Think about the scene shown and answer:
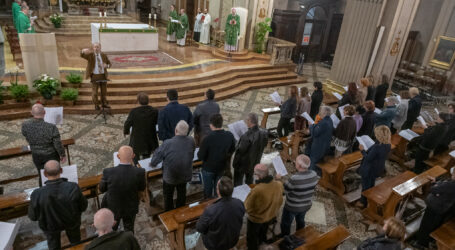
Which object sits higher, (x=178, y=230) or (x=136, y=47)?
(x=136, y=47)

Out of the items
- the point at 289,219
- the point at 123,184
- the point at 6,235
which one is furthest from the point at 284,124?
the point at 6,235

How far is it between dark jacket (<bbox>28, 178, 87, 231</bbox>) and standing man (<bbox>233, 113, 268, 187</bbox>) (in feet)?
7.06

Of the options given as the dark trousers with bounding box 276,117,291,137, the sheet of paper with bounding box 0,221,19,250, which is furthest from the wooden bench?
the sheet of paper with bounding box 0,221,19,250

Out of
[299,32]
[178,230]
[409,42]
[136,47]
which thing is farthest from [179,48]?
[178,230]

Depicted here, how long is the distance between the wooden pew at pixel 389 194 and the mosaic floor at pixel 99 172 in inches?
8.8

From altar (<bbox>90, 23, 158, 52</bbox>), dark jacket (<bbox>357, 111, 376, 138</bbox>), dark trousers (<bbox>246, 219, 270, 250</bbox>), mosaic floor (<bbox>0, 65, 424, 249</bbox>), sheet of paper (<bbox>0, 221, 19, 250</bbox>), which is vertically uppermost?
altar (<bbox>90, 23, 158, 52</bbox>)

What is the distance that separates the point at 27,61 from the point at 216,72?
5.49 m

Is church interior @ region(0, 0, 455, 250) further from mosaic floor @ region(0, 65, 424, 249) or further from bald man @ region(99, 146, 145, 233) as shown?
bald man @ region(99, 146, 145, 233)

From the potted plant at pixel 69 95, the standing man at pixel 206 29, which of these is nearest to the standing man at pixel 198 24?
the standing man at pixel 206 29

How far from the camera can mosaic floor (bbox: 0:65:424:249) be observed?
4.45 m

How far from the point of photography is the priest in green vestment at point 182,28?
13680 mm

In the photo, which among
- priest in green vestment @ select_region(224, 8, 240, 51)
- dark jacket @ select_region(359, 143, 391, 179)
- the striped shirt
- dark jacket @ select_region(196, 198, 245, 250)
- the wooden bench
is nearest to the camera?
dark jacket @ select_region(196, 198, 245, 250)

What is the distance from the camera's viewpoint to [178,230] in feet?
13.0

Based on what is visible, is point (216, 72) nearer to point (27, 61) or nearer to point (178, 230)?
point (27, 61)
